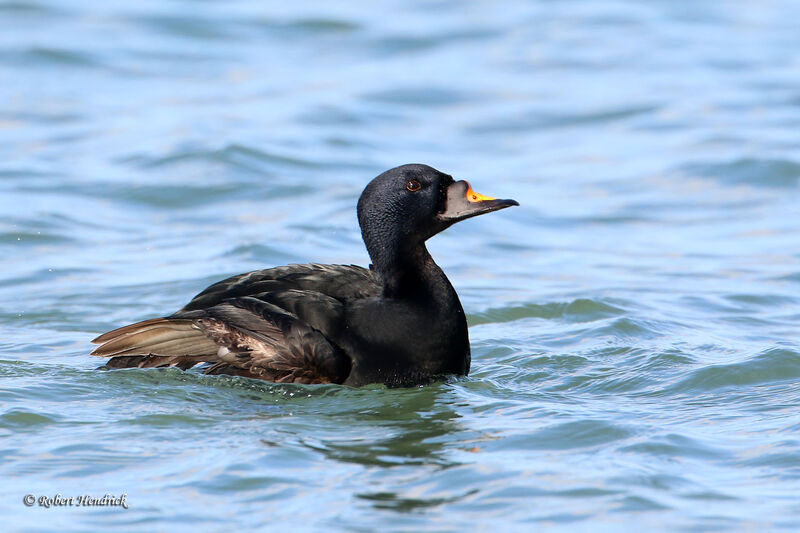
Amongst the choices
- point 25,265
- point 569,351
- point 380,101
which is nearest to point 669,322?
point 569,351

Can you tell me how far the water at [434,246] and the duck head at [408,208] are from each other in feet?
2.87

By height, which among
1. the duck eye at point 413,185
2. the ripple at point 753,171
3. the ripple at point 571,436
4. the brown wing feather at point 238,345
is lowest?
the ripple at point 571,436

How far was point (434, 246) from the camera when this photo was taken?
12.0 metres

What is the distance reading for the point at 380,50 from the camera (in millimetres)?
18906

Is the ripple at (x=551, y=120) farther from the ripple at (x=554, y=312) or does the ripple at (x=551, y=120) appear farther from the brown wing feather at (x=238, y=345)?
the brown wing feather at (x=238, y=345)

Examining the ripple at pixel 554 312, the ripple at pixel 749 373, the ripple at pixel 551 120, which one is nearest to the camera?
the ripple at pixel 749 373

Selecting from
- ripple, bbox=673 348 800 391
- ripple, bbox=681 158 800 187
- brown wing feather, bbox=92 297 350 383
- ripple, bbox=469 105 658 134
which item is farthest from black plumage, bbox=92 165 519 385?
ripple, bbox=469 105 658 134

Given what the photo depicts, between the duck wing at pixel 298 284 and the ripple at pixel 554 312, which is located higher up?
the duck wing at pixel 298 284

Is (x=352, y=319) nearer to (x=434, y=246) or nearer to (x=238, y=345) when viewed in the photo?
(x=238, y=345)

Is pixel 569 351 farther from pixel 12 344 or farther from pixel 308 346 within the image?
pixel 12 344

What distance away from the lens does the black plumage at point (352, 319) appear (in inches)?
282
